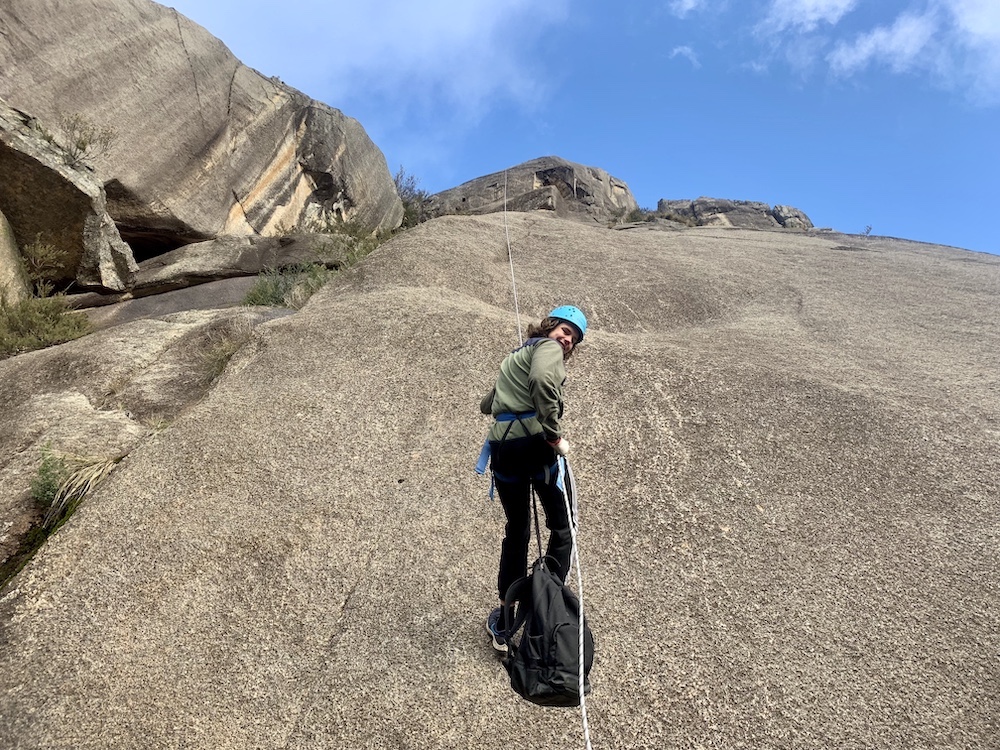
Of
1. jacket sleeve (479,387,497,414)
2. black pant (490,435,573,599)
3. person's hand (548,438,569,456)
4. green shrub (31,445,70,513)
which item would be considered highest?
jacket sleeve (479,387,497,414)

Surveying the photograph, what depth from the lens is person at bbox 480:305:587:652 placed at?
3.62 metres

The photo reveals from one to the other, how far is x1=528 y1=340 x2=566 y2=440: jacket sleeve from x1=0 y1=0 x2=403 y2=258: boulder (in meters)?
12.5

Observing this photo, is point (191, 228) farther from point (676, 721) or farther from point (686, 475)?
point (676, 721)

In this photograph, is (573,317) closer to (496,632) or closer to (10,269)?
(496,632)

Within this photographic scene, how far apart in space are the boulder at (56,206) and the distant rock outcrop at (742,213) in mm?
23383

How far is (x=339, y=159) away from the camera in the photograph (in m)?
18.5

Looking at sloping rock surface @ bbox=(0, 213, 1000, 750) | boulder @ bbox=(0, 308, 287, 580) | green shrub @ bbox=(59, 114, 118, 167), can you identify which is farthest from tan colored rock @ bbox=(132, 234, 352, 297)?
sloping rock surface @ bbox=(0, 213, 1000, 750)

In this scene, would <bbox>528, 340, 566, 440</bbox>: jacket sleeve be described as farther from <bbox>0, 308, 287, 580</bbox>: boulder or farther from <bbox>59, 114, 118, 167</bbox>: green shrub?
<bbox>59, 114, 118, 167</bbox>: green shrub

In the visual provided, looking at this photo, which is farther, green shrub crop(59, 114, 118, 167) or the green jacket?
green shrub crop(59, 114, 118, 167)

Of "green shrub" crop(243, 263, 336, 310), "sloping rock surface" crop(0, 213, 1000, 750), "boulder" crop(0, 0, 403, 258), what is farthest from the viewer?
"boulder" crop(0, 0, 403, 258)

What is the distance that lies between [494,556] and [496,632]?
0.82 m

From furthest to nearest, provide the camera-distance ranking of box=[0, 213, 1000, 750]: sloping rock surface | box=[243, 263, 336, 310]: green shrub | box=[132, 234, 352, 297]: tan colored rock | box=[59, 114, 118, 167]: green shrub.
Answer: box=[132, 234, 352, 297]: tan colored rock
box=[59, 114, 118, 167]: green shrub
box=[243, 263, 336, 310]: green shrub
box=[0, 213, 1000, 750]: sloping rock surface

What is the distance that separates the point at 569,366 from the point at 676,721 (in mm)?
3863

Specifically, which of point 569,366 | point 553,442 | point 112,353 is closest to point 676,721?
point 553,442
